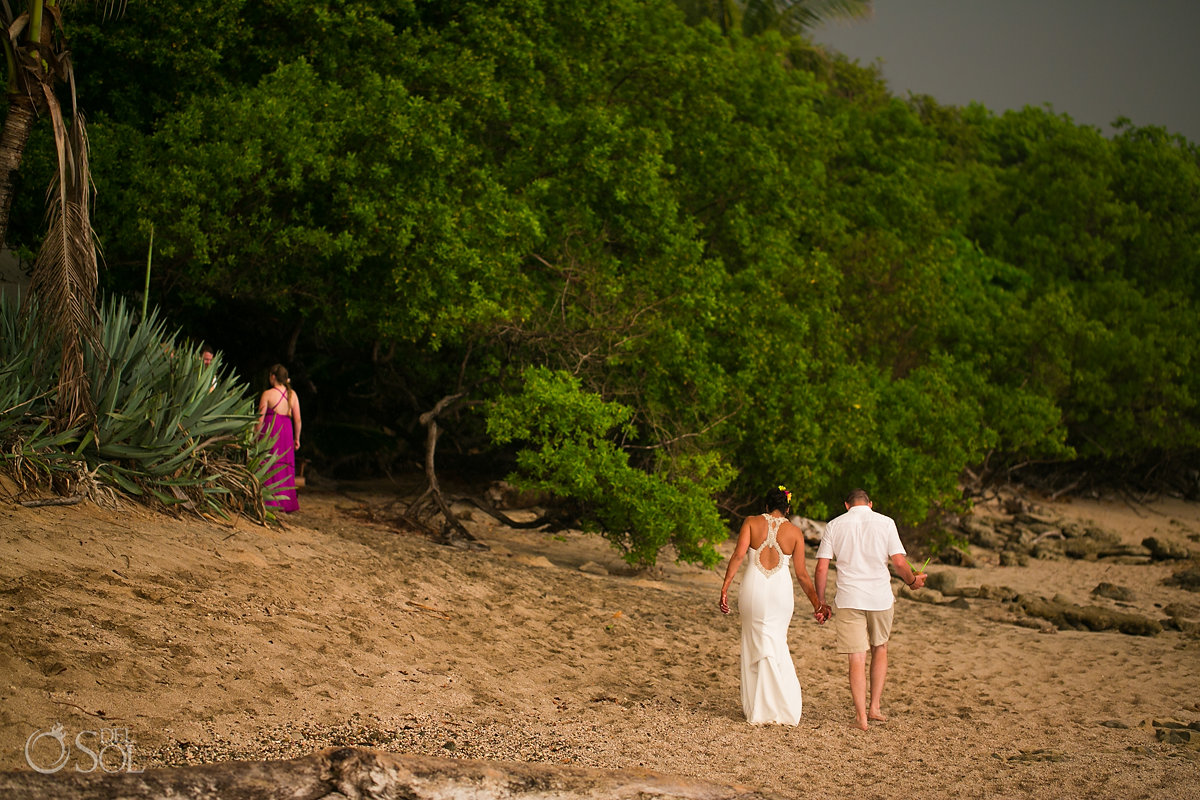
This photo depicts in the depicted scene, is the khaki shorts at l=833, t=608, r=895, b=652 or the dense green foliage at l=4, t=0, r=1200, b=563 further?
the dense green foliage at l=4, t=0, r=1200, b=563

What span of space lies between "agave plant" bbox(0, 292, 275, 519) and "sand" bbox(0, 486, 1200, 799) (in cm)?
42

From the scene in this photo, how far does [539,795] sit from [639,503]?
24.5 feet

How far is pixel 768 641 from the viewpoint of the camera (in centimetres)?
699

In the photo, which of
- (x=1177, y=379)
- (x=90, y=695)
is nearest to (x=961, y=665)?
(x=90, y=695)

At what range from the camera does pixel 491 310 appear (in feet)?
39.4

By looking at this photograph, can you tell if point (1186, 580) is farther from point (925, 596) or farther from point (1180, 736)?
point (1180, 736)

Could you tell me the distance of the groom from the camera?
23.2 ft

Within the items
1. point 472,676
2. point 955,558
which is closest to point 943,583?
point 955,558

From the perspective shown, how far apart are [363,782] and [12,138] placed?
7.52m

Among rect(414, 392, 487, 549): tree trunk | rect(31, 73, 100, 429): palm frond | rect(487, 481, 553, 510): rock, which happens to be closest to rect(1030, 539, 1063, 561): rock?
rect(487, 481, 553, 510): rock

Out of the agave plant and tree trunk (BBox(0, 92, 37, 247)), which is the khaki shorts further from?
tree trunk (BBox(0, 92, 37, 247))

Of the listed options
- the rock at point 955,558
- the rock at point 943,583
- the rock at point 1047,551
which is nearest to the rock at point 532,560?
the rock at point 943,583

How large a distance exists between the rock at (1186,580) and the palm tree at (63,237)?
1741cm

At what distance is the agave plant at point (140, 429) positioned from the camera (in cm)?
772
